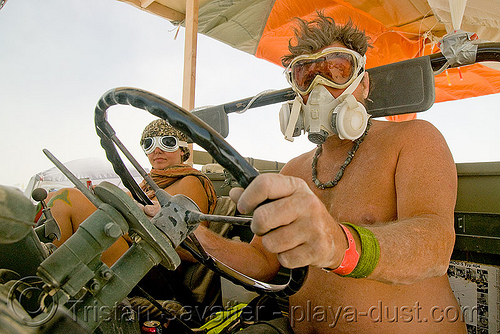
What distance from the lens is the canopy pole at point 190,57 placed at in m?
3.09

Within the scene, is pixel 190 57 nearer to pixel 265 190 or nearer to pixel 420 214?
pixel 420 214

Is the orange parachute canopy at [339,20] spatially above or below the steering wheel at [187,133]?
above

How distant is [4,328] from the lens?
1.72 feet

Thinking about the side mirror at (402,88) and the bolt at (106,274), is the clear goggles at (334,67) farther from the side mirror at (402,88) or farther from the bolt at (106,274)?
the bolt at (106,274)

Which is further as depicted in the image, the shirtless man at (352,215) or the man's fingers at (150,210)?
the man's fingers at (150,210)

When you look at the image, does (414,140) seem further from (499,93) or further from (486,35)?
(499,93)

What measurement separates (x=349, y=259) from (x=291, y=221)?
19 centimetres

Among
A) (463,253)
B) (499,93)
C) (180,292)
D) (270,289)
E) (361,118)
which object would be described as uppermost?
(499,93)

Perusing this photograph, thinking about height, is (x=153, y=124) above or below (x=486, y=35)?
below

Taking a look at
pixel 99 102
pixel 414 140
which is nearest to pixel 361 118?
pixel 414 140

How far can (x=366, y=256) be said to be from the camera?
71 cm

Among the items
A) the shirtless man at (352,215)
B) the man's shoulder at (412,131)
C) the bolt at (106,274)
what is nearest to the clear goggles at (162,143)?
the shirtless man at (352,215)

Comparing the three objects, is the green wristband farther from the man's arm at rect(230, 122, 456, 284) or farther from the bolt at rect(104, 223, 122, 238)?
the bolt at rect(104, 223, 122, 238)

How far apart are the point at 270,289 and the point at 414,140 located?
78 cm
